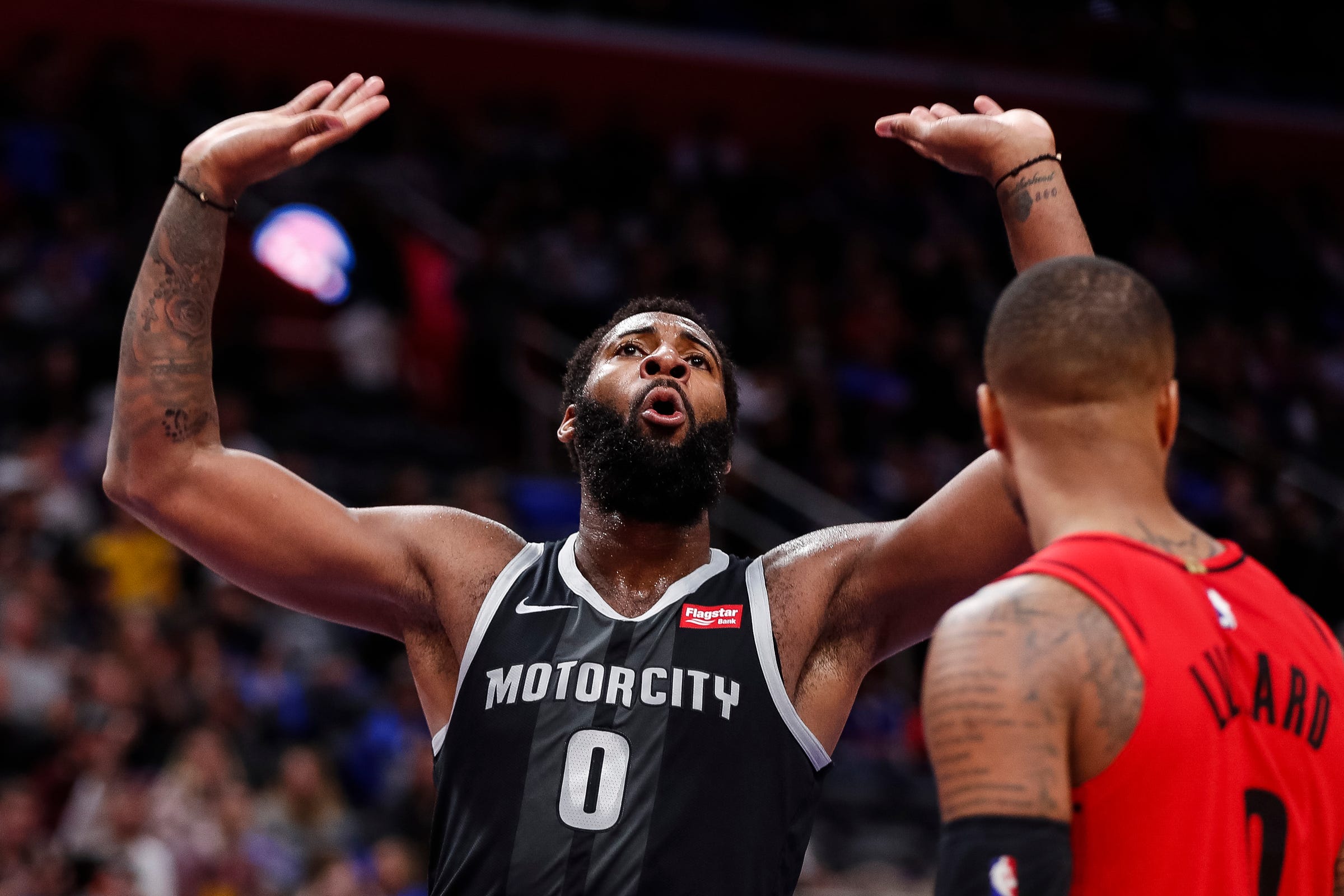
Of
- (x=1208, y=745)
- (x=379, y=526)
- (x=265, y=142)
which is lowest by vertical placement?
(x=379, y=526)

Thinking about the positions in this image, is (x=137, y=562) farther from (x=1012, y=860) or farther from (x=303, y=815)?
(x=1012, y=860)

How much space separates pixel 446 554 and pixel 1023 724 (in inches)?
70.6

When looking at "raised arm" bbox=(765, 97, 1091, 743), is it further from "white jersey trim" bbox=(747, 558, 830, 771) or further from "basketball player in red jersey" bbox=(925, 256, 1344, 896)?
"basketball player in red jersey" bbox=(925, 256, 1344, 896)

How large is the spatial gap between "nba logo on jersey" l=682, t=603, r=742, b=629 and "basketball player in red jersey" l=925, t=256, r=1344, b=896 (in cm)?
116

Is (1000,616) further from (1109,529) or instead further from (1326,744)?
(1326,744)

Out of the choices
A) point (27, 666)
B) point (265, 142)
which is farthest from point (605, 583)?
point (27, 666)

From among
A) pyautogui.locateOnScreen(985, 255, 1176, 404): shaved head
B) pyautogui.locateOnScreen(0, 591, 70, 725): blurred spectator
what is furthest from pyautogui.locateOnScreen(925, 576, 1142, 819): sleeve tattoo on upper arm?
pyautogui.locateOnScreen(0, 591, 70, 725): blurred spectator

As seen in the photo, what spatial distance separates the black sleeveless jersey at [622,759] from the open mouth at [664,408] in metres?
0.46

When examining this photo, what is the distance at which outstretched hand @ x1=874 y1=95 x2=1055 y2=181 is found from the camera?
322 centimetres

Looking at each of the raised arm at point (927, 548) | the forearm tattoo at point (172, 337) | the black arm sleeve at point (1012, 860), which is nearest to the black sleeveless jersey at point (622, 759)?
the raised arm at point (927, 548)

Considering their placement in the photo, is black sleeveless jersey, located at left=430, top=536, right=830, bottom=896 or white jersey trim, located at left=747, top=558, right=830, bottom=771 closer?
black sleeveless jersey, located at left=430, top=536, right=830, bottom=896

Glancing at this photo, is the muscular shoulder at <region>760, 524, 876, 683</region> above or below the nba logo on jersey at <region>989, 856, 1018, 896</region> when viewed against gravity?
below

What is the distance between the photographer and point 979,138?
3.25 meters

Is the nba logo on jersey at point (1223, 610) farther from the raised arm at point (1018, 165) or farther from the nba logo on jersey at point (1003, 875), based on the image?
the raised arm at point (1018, 165)
